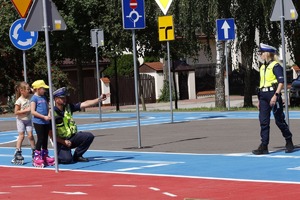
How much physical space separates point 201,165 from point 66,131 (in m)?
2.83

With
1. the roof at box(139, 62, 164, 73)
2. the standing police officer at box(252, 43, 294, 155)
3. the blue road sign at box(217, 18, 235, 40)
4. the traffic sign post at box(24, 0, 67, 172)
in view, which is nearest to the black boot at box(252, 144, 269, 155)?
the standing police officer at box(252, 43, 294, 155)

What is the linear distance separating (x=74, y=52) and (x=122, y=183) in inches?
1181

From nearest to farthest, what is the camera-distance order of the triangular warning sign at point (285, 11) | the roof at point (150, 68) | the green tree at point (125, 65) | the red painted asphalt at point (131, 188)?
the red painted asphalt at point (131, 188) < the triangular warning sign at point (285, 11) < the roof at point (150, 68) < the green tree at point (125, 65)

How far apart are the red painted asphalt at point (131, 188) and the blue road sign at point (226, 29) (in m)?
16.8

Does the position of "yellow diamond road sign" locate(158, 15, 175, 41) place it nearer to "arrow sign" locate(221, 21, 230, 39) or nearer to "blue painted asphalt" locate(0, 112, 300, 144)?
"blue painted asphalt" locate(0, 112, 300, 144)

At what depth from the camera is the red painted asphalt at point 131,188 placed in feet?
37.5

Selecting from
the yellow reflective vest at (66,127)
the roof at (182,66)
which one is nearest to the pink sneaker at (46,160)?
the yellow reflective vest at (66,127)

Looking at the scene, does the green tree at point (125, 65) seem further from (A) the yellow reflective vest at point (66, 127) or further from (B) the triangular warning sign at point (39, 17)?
(B) the triangular warning sign at point (39, 17)

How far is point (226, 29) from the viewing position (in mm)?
30906

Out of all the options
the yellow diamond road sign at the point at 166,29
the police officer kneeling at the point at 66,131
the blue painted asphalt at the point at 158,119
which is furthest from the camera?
the blue painted asphalt at the point at 158,119

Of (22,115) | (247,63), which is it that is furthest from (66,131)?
(247,63)

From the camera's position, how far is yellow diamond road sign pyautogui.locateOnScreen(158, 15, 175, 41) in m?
26.0

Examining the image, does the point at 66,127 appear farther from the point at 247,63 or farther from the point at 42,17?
the point at 247,63

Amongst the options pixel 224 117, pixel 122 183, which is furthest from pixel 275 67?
pixel 224 117
